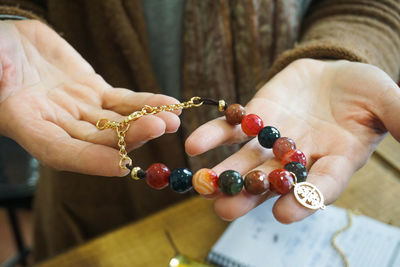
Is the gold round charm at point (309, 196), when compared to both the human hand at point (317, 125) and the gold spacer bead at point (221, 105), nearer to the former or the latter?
the human hand at point (317, 125)

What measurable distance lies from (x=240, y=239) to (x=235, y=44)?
40 cm

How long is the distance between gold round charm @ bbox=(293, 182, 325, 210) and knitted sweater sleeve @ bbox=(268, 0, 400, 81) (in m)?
0.30

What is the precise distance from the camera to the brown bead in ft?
2.14

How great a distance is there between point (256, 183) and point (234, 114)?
166mm

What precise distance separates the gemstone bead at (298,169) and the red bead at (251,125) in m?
0.10

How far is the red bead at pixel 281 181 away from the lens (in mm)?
538

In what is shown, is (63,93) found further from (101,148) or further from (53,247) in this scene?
(53,247)

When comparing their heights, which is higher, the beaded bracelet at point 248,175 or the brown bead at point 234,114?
the brown bead at point 234,114

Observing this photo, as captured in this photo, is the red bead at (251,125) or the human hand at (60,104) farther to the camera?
the red bead at (251,125)

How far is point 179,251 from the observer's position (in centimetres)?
74

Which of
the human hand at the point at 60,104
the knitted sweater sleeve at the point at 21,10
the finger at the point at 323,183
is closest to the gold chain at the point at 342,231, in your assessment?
the finger at the point at 323,183

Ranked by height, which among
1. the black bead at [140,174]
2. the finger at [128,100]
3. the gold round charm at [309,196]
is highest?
the finger at [128,100]

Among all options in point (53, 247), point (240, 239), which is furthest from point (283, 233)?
point (53, 247)

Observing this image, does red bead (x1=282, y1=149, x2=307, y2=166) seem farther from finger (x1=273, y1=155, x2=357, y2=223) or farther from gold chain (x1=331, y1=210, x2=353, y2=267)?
gold chain (x1=331, y1=210, x2=353, y2=267)
